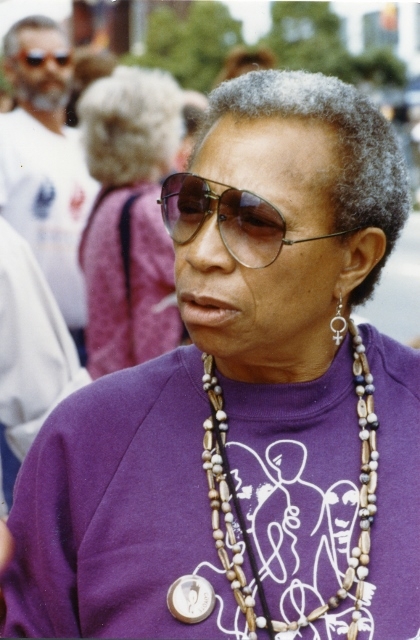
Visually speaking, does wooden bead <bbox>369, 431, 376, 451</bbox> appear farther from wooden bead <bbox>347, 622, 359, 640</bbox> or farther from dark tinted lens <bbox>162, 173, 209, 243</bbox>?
dark tinted lens <bbox>162, 173, 209, 243</bbox>

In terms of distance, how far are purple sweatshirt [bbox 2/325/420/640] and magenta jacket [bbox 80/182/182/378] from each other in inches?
48.7

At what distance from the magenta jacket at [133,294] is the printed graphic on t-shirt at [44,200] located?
209mm

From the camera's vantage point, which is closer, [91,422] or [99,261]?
[91,422]

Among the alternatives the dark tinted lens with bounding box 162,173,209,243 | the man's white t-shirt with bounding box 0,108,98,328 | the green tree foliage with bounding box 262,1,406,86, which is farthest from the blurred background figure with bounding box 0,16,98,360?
the dark tinted lens with bounding box 162,173,209,243

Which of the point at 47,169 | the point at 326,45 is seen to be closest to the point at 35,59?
the point at 47,169

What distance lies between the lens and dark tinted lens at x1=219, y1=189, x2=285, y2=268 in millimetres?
1498

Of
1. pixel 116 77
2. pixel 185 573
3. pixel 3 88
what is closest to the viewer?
pixel 185 573

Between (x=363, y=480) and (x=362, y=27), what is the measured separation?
195cm

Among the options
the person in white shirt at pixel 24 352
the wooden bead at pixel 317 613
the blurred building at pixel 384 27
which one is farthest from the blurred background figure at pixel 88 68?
the wooden bead at pixel 317 613

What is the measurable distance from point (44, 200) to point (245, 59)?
122 cm

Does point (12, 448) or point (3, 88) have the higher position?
point (3, 88)

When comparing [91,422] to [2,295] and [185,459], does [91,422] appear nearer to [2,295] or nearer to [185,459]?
[185,459]

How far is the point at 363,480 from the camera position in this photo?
1569 mm

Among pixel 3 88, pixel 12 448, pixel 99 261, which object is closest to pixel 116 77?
pixel 3 88
